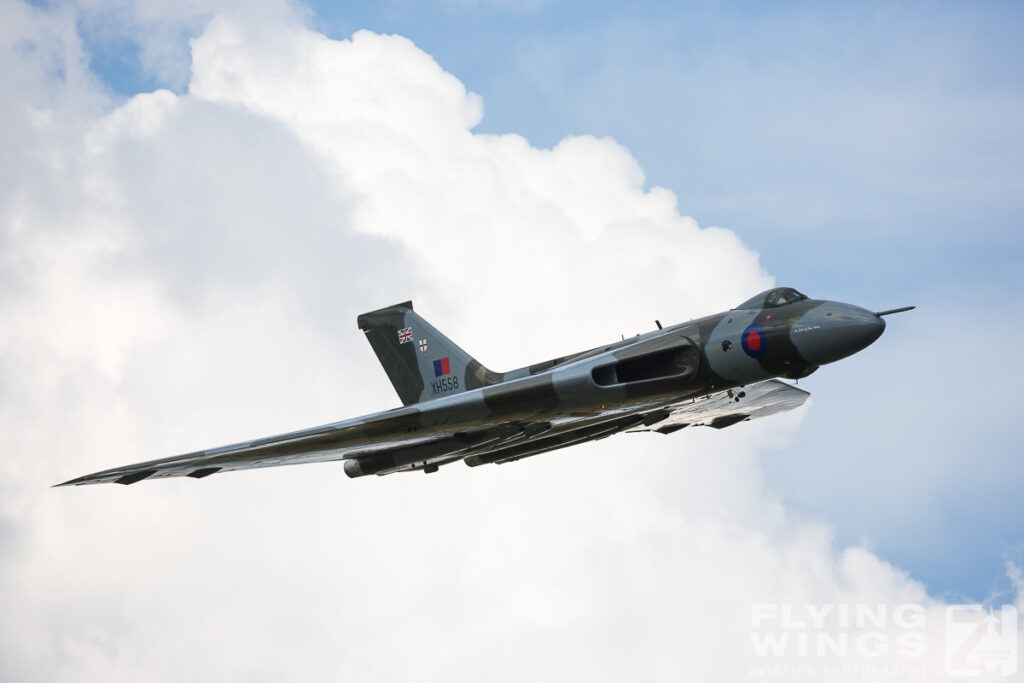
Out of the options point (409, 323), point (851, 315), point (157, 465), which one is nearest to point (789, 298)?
point (851, 315)

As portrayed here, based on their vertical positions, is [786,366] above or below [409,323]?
below

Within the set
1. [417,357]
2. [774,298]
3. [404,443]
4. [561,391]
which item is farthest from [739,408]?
[404,443]

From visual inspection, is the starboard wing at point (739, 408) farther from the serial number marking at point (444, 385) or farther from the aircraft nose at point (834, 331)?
the aircraft nose at point (834, 331)

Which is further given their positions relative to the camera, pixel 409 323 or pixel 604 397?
pixel 409 323

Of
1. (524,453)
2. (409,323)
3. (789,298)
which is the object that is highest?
(409,323)

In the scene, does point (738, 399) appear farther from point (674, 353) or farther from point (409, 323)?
point (409, 323)

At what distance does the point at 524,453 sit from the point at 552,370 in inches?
154

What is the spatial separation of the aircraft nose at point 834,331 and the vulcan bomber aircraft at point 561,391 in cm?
2

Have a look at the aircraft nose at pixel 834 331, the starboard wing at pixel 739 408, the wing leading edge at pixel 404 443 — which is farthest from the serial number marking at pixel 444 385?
the aircraft nose at pixel 834 331

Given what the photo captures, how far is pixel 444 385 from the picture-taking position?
29.9m

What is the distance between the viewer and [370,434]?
1019 inches

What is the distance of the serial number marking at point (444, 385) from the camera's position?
97.6ft

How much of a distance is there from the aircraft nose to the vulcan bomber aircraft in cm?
2

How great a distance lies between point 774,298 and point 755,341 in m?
1.19
